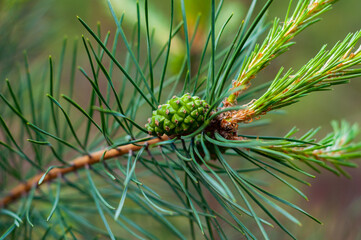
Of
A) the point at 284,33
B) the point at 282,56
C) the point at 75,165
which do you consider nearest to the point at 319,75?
the point at 284,33

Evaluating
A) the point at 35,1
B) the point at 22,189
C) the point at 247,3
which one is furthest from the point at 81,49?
the point at 22,189

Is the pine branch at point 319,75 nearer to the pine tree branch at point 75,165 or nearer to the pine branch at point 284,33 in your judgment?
the pine branch at point 284,33

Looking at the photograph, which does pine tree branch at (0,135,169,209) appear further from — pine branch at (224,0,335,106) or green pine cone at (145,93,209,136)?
pine branch at (224,0,335,106)

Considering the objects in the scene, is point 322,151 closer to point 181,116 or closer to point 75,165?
point 181,116

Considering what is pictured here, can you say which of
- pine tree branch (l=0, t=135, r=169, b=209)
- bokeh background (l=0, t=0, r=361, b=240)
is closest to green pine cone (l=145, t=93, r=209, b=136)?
pine tree branch (l=0, t=135, r=169, b=209)

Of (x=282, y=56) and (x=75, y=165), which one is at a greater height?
(x=282, y=56)
